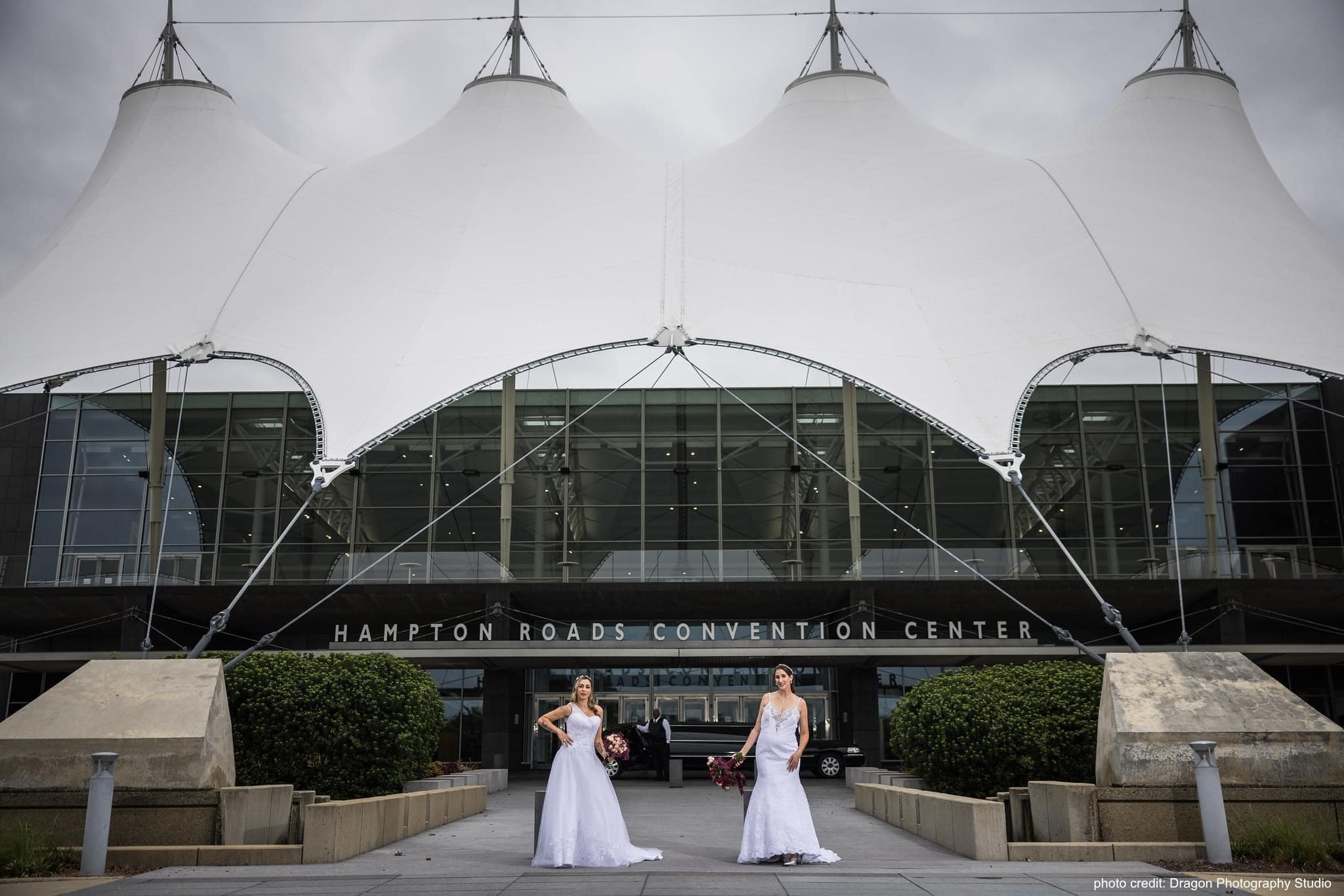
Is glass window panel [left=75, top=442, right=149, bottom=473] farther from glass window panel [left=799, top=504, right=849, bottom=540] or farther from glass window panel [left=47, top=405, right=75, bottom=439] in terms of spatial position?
glass window panel [left=799, top=504, right=849, bottom=540]

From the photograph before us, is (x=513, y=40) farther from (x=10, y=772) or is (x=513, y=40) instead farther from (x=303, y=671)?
(x=10, y=772)

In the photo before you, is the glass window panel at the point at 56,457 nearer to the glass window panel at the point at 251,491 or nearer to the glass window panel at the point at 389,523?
the glass window panel at the point at 251,491

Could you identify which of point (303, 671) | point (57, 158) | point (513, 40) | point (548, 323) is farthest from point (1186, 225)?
point (57, 158)

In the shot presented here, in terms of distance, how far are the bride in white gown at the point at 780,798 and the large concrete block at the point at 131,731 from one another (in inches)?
206

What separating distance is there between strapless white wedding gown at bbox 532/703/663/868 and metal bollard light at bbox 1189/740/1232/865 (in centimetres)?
496

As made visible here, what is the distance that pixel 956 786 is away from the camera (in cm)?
1561

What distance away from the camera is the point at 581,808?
37.3 ft

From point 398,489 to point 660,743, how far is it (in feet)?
48.8

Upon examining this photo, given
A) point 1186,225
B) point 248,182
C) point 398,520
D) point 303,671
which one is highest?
point 248,182

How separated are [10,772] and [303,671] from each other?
4.52m

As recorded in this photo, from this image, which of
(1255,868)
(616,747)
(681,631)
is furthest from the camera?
(681,631)

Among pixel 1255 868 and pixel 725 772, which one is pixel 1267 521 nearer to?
pixel 1255 868

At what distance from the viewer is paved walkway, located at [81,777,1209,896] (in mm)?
9180

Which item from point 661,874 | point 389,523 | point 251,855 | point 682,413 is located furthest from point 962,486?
point 251,855
